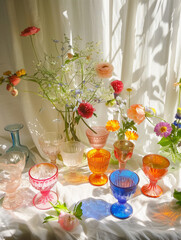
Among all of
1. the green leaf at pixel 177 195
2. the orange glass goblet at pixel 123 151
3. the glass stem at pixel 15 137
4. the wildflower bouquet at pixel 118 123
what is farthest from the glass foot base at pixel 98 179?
the glass stem at pixel 15 137

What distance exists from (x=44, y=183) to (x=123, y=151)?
1.30 feet

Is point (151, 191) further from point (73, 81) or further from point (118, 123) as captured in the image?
point (73, 81)

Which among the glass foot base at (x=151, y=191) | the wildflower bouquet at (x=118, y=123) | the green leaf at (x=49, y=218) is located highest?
the wildflower bouquet at (x=118, y=123)

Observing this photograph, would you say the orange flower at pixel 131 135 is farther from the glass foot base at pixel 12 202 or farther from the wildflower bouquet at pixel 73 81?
the glass foot base at pixel 12 202

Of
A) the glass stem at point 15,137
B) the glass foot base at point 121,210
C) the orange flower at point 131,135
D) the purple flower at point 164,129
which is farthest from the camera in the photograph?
the glass stem at point 15,137

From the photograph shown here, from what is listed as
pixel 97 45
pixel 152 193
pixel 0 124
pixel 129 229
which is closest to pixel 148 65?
pixel 97 45

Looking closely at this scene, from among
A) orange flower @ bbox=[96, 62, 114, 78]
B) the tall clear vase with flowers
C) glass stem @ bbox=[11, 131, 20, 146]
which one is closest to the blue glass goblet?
the tall clear vase with flowers

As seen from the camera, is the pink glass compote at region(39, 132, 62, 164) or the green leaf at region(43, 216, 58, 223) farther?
the pink glass compote at region(39, 132, 62, 164)

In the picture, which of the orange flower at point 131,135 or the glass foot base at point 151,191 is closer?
the glass foot base at point 151,191

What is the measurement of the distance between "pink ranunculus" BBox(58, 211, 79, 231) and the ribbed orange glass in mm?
295

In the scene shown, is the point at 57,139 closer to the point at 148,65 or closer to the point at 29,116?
the point at 29,116

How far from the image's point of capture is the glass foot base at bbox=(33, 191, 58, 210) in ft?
3.23

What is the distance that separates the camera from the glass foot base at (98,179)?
3.70 ft

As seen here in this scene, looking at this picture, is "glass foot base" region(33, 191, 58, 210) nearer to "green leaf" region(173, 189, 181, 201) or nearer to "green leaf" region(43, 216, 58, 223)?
"green leaf" region(43, 216, 58, 223)
